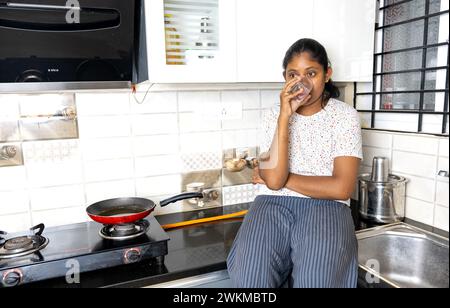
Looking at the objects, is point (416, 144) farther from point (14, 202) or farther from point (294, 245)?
point (14, 202)

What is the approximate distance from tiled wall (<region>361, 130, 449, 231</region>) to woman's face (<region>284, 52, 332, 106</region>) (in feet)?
0.72

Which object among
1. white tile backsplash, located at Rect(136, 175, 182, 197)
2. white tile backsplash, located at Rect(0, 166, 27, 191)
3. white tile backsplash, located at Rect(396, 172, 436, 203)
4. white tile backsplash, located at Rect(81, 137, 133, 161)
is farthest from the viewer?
white tile backsplash, located at Rect(136, 175, 182, 197)

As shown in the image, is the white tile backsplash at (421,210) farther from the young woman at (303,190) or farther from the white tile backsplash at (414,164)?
the young woman at (303,190)

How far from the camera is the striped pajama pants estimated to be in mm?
871

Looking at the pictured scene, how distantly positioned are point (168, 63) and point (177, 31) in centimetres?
12

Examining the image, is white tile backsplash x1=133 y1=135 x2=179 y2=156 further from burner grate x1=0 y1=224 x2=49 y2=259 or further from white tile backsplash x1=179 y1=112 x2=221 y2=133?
burner grate x1=0 y1=224 x2=49 y2=259

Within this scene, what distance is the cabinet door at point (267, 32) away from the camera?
1.26 metres

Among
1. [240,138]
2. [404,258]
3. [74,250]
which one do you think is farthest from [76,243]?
[404,258]

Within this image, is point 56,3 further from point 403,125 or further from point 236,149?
point 403,125

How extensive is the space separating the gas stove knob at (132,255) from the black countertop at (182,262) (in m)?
0.03

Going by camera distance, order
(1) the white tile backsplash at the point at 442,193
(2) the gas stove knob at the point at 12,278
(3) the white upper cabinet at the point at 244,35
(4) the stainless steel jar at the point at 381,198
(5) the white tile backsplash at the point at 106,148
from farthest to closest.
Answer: (5) the white tile backsplash at the point at 106,148 < (3) the white upper cabinet at the point at 244,35 < (2) the gas stove knob at the point at 12,278 < (4) the stainless steel jar at the point at 381,198 < (1) the white tile backsplash at the point at 442,193

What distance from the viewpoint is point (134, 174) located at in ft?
4.92

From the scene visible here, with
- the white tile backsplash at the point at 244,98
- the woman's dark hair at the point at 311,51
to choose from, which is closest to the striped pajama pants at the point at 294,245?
the woman's dark hair at the point at 311,51

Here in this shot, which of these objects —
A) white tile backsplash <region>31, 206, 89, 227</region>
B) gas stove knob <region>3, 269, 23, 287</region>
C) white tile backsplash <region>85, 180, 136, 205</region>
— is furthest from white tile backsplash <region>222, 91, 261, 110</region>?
gas stove knob <region>3, 269, 23, 287</region>
